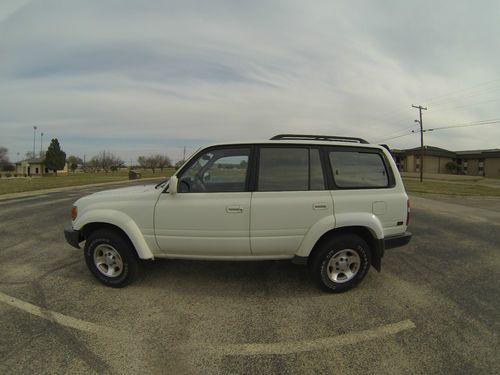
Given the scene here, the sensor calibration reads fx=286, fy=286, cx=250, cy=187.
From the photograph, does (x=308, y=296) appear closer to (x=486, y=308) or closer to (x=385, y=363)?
(x=385, y=363)

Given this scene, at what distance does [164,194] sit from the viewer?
11.7 feet

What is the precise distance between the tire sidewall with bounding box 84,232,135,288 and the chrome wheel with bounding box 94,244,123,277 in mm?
38

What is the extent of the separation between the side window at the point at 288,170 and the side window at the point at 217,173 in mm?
237

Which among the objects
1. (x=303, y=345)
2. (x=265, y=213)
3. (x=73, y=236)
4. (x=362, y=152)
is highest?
(x=362, y=152)

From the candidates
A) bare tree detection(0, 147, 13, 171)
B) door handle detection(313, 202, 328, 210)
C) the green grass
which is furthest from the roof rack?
bare tree detection(0, 147, 13, 171)

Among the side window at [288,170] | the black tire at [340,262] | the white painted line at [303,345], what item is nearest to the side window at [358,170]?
the side window at [288,170]

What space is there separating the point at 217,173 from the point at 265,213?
2.78ft

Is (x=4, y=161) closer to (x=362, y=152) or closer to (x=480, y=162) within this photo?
(x=362, y=152)

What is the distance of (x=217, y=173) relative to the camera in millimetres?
3729

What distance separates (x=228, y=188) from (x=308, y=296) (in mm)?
1652

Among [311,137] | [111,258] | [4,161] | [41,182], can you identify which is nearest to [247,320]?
[111,258]

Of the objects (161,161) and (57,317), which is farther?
(161,161)

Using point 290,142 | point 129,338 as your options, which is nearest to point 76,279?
point 129,338

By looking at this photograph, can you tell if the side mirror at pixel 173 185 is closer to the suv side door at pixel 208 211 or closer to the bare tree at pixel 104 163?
the suv side door at pixel 208 211
